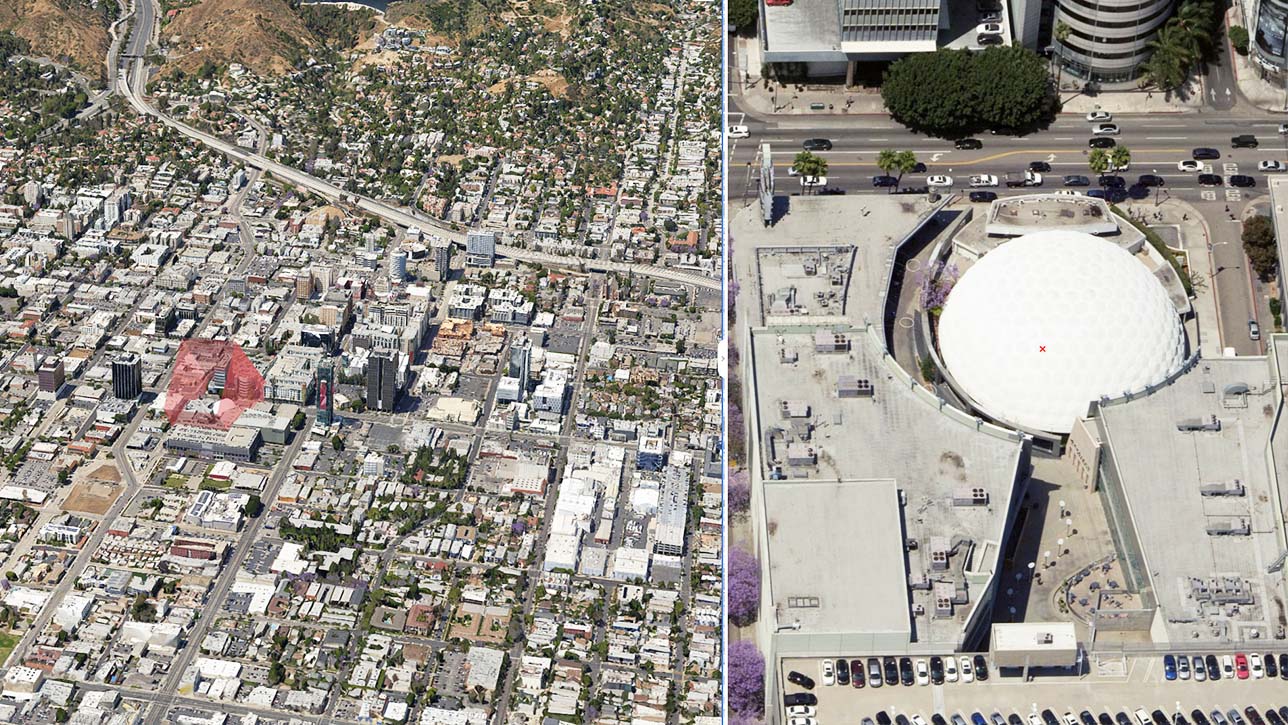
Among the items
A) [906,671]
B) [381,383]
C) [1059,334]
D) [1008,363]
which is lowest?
[906,671]

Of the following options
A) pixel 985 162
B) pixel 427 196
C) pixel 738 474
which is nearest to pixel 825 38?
pixel 985 162

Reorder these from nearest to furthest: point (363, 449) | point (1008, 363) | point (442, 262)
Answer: point (1008, 363) → point (363, 449) → point (442, 262)

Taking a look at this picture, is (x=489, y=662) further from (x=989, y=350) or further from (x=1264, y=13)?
(x=1264, y=13)

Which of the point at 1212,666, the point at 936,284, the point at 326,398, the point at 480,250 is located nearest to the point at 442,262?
the point at 480,250

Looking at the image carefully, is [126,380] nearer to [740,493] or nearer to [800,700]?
[740,493]

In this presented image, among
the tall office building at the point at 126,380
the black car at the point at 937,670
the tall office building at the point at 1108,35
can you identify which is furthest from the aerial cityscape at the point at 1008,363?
the tall office building at the point at 126,380
